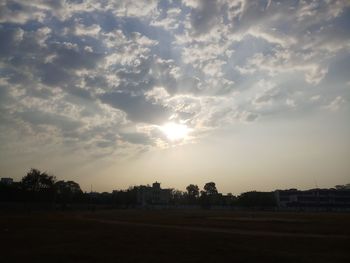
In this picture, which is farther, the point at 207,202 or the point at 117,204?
the point at 207,202

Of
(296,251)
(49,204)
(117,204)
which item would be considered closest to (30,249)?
(296,251)

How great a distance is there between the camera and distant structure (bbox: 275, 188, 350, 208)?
172m

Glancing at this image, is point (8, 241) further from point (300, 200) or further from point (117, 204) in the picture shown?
point (300, 200)

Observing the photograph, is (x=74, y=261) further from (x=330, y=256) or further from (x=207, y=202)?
(x=207, y=202)

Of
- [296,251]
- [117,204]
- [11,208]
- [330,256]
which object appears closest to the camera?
[330,256]

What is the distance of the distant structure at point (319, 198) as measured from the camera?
17188 cm

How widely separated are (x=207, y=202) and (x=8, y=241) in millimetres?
166854

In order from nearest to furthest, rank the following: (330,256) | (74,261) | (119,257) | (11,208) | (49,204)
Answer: (74,261) < (119,257) < (330,256) < (11,208) < (49,204)

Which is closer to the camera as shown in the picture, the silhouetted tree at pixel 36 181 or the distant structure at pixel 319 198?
the silhouetted tree at pixel 36 181

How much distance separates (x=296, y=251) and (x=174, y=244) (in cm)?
805

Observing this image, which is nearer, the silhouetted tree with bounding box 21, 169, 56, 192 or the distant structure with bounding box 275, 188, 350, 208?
the silhouetted tree with bounding box 21, 169, 56, 192

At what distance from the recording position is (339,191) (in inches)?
6860

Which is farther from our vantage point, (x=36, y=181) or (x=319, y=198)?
(x=319, y=198)

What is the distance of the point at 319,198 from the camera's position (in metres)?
175
